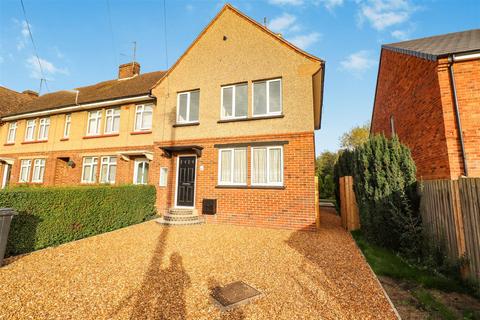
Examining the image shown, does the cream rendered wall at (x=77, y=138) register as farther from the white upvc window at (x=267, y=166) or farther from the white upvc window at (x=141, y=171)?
the white upvc window at (x=267, y=166)

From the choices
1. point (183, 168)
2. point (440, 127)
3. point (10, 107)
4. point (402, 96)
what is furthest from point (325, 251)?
point (10, 107)

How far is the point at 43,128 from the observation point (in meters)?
15.1

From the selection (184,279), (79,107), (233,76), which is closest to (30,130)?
(79,107)

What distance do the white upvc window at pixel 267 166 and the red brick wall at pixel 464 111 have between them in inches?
209

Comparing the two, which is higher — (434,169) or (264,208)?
(434,169)

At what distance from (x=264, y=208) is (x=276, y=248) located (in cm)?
272

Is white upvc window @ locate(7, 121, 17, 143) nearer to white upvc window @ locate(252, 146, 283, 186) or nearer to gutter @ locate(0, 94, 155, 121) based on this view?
gutter @ locate(0, 94, 155, 121)

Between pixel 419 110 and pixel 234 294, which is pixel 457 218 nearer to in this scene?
pixel 234 294

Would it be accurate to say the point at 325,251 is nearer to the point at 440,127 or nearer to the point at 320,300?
the point at 320,300

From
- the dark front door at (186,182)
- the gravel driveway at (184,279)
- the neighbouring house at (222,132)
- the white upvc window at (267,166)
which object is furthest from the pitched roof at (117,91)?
the gravel driveway at (184,279)

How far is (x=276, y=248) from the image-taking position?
19.0 feet

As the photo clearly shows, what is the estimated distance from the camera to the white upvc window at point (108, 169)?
1241 cm

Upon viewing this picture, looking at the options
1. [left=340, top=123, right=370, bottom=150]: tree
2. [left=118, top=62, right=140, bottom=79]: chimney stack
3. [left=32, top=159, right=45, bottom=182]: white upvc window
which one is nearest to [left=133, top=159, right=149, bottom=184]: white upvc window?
[left=32, top=159, right=45, bottom=182]: white upvc window

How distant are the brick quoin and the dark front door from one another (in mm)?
8821
